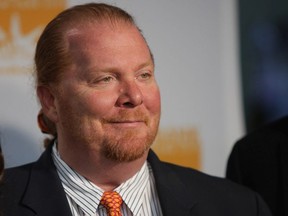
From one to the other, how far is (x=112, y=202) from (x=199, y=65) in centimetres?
115

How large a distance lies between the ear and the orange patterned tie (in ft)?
1.18

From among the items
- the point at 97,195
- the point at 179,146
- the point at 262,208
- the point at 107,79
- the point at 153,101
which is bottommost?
the point at 262,208

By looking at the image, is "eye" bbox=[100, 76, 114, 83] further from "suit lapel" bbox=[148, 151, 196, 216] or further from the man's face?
"suit lapel" bbox=[148, 151, 196, 216]

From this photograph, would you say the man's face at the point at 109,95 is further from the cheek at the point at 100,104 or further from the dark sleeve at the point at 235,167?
the dark sleeve at the point at 235,167

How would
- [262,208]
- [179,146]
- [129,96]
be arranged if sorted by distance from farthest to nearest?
[179,146], [262,208], [129,96]

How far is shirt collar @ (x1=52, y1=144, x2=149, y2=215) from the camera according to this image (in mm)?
2359

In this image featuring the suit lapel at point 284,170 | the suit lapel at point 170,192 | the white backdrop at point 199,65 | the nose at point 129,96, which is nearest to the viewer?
the nose at point 129,96

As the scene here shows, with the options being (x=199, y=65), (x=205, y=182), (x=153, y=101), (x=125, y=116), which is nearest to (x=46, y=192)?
(x=125, y=116)

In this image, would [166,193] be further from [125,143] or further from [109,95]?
[109,95]

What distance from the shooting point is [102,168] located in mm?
2381

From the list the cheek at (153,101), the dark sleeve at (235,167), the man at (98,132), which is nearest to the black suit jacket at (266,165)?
the dark sleeve at (235,167)

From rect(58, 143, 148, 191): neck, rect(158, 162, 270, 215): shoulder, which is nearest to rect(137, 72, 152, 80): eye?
rect(58, 143, 148, 191): neck

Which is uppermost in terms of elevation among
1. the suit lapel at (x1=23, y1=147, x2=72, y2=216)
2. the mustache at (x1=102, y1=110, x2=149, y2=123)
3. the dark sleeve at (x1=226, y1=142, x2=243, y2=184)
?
the mustache at (x1=102, y1=110, x2=149, y2=123)

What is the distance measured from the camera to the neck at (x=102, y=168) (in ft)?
7.79
